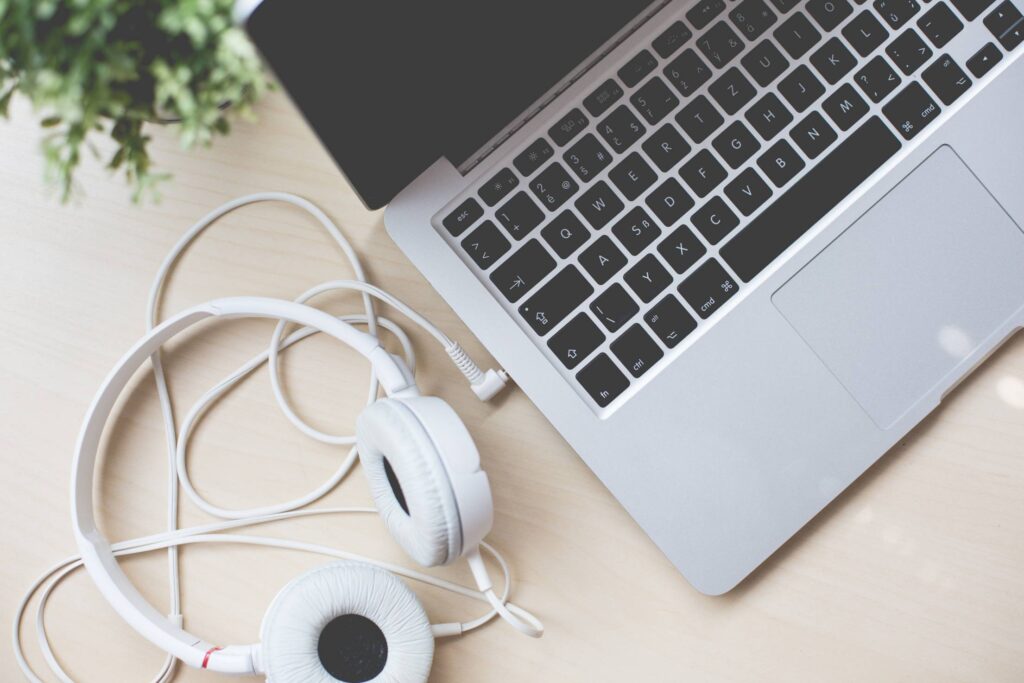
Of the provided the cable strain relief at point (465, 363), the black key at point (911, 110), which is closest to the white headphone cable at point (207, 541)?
the cable strain relief at point (465, 363)

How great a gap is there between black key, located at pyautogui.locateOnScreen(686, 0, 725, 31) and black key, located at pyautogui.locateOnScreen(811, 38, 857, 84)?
3.0 inches

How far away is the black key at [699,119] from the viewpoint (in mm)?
564

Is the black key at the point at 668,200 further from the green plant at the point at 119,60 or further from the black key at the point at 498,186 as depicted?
the green plant at the point at 119,60

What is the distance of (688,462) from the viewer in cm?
58

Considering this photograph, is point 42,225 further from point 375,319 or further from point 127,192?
point 375,319

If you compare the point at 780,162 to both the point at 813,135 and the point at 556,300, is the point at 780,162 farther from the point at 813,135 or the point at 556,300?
the point at 556,300

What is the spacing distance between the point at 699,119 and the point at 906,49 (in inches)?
6.3

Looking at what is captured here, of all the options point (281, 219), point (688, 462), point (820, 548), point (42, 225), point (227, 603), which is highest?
point (42, 225)

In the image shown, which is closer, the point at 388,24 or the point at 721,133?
the point at 388,24

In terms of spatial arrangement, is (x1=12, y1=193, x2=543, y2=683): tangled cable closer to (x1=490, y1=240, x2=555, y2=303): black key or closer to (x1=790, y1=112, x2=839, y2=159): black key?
(x1=490, y1=240, x2=555, y2=303): black key

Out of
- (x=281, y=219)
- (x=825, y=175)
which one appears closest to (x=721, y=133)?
(x=825, y=175)

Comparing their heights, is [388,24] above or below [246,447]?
above

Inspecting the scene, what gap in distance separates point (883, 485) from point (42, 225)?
0.71 m

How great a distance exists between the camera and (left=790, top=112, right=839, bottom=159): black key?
0.57 m
